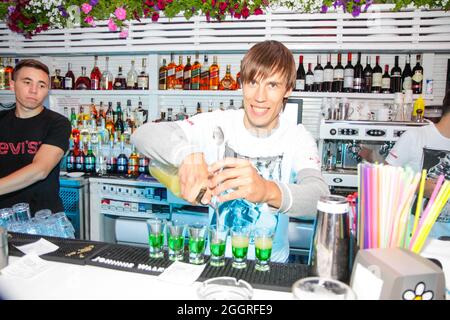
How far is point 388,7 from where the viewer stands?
3.38m

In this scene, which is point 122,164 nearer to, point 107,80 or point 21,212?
point 107,80

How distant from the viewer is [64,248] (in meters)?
1.34

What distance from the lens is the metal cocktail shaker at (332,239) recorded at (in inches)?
39.8

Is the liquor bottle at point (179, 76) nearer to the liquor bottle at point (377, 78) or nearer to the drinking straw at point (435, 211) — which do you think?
the liquor bottle at point (377, 78)

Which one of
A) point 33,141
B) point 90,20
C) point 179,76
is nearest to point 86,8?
point 90,20

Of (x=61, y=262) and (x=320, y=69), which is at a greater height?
(x=320, y=69)

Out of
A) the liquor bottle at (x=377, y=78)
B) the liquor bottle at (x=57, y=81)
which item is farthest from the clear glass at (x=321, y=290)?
the liquor bottle at (x=57, y=81)

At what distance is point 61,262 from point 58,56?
399 centimetres

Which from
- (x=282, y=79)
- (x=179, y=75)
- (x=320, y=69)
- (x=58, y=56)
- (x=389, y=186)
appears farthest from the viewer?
(x=58, y=56)

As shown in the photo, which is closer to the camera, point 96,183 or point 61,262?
point 61,262

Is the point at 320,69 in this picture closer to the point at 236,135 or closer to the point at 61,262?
the point at 236,135

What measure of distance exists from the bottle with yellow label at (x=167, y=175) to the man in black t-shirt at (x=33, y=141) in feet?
4.14

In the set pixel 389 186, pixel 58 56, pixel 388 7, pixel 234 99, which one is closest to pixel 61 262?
pixel 389 186

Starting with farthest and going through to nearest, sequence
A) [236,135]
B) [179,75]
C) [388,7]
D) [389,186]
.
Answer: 1. [179,75]
2. [388,7]
3. [236,135]
4. [389,186]
